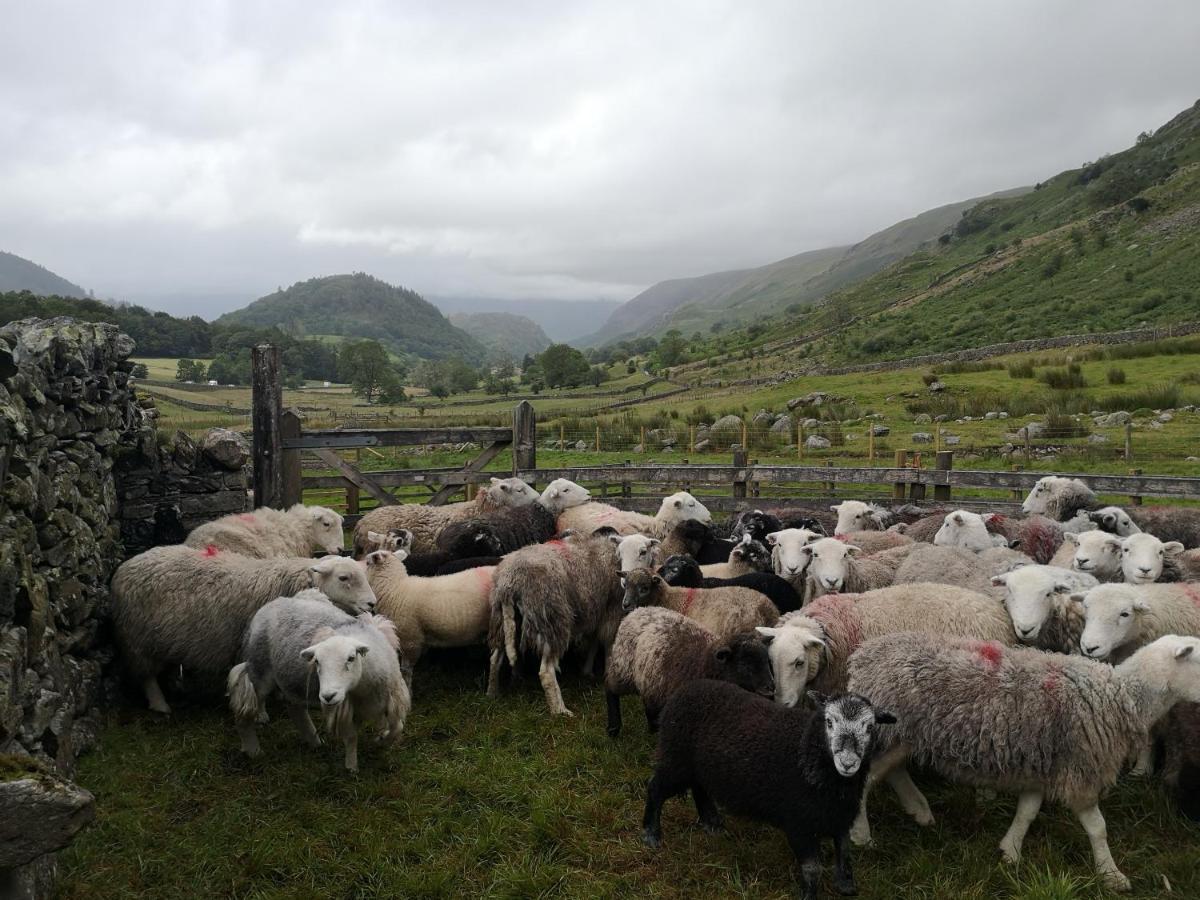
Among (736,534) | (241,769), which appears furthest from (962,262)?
(241,769)

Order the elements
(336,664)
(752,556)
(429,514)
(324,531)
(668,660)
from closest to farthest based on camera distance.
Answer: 1. (336,664)
2. (668,660)
3. (752,556)
4. (324,531)
5. (429,514)

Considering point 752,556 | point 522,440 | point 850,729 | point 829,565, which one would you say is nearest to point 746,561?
point 752,556

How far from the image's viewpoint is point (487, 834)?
4422 millimetres

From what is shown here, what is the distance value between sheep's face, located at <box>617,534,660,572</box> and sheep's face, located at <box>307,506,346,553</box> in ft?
12.1

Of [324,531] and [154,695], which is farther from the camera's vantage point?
[324,531]

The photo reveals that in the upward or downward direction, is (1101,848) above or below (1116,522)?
below

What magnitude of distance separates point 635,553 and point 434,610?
78.8 inches

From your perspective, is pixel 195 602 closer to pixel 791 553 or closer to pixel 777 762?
pixel 777 762

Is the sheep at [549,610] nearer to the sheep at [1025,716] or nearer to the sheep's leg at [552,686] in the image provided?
the sheep's leg at [552,686]

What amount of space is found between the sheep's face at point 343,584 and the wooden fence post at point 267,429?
12.2ft

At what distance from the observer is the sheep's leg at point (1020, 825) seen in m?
4.03

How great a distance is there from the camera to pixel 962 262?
9250 centimetres

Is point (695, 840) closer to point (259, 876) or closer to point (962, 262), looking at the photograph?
point (259, 876)

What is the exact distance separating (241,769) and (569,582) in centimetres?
301
